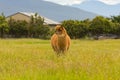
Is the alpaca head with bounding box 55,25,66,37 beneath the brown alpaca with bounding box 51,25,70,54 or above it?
above

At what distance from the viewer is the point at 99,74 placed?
316 inches

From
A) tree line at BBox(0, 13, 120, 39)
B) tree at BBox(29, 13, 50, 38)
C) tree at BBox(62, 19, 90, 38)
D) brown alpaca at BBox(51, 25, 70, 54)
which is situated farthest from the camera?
tree at BBox(29, 13, 50, 38)

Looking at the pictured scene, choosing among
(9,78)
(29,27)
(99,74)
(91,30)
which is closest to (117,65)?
(99,74)

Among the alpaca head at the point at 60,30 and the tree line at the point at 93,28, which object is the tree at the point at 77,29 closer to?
the tree line at the point at 93,28

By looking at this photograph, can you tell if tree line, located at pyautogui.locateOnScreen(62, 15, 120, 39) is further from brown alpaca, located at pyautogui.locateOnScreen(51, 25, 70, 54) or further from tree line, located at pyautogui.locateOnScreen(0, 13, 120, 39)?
brown alpaca, located at pyautogui.locateOnScreen(51, 25, 70, 54)

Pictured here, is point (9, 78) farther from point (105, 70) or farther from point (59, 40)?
point (59, 40)

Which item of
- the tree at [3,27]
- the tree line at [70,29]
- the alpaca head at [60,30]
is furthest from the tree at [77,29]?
the alpaca head at [60,30]

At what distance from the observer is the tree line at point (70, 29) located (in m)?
75.8

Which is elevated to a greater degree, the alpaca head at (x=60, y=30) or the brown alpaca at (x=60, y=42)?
the alpaca head at (x=60, y=30)

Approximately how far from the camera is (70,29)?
76.4 meters

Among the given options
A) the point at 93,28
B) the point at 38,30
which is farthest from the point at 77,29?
the point at 38,30

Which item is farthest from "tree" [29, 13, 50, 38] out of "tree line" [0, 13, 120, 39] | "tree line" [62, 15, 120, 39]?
"tree line" [62, 15, 120, 39]

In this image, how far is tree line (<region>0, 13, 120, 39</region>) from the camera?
7581cm

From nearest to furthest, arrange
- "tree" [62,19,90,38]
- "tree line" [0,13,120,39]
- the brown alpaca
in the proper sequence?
the brown alpaca → "tree" [62,19,90,38] → "tree line" [0,13,120,39]
